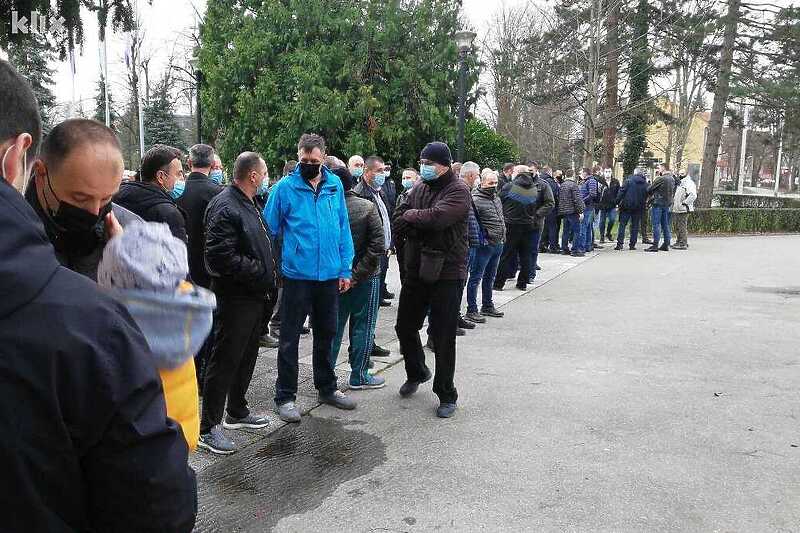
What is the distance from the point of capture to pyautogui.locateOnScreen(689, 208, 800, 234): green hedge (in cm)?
2123

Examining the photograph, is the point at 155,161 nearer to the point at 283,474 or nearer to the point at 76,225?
the point at 283,474

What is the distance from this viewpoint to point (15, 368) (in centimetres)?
112

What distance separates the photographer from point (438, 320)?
5.20 m

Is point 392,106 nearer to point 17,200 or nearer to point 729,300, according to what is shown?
point 729,300

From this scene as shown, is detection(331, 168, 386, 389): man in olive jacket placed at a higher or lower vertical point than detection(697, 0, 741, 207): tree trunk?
lower

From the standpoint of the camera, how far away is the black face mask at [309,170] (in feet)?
15.9

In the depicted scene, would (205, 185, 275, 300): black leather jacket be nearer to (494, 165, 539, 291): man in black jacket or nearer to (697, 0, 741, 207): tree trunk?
(494, 165, 539, 291): man in black jacket

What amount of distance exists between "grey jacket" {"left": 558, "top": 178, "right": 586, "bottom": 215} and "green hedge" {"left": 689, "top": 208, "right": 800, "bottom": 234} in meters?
8.57

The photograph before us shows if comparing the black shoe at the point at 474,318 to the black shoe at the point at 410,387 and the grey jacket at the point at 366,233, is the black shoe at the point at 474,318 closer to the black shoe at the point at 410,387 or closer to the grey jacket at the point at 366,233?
the black shoe at the point at 410,387

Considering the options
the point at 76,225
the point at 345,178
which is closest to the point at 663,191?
the point at 345,178

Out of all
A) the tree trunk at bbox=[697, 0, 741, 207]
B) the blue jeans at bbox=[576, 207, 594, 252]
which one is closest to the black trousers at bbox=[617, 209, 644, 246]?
the blue jeans at bbox=[576, 207, 594, 252]

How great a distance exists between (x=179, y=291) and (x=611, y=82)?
24.4m

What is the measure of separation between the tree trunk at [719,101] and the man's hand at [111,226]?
2565 centimetres

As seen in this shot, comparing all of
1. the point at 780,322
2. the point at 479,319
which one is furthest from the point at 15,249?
the point at 780,322
